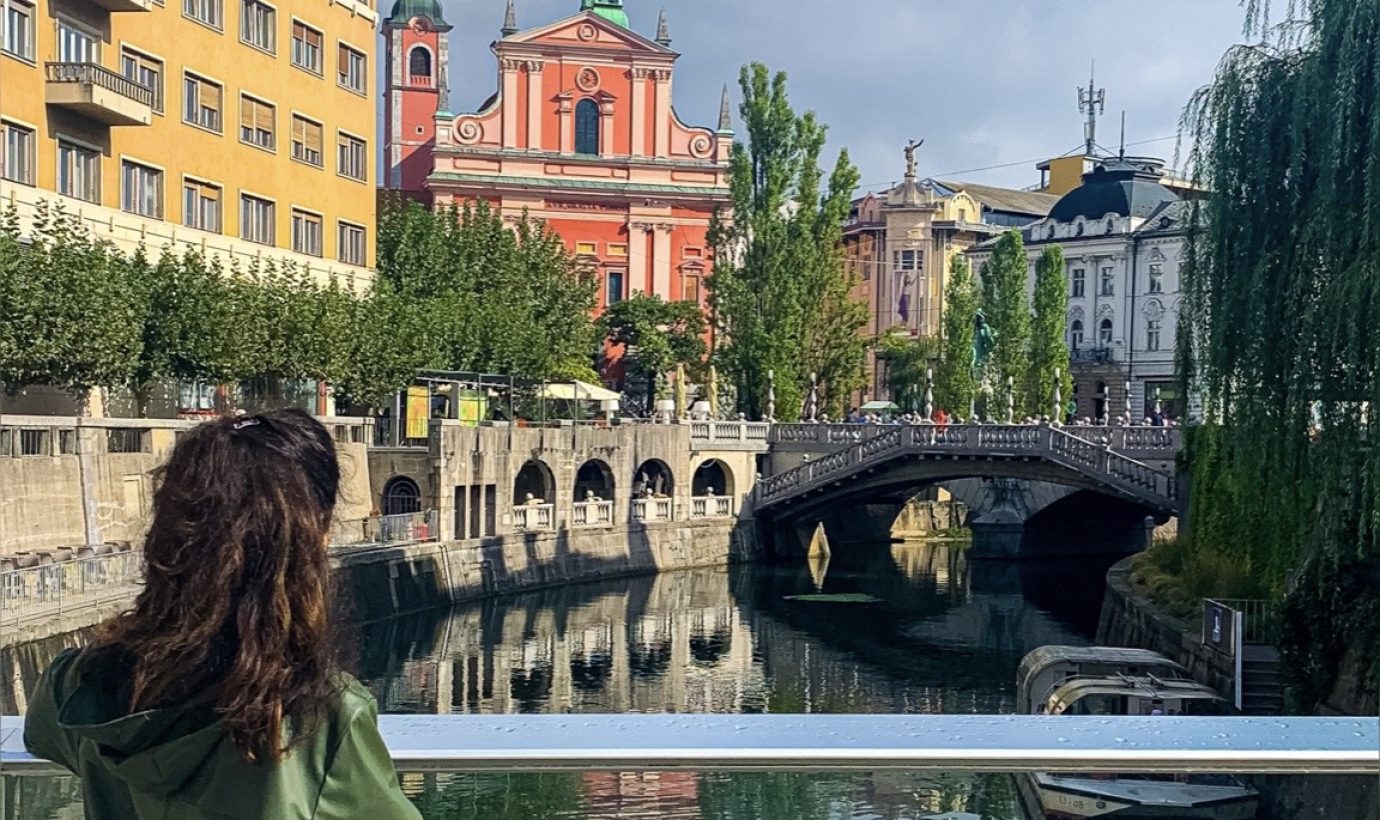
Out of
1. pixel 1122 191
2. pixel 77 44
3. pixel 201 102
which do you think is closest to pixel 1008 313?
pixel 1122 191

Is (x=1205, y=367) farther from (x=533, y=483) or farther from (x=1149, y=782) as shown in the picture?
(x=533, y=483)

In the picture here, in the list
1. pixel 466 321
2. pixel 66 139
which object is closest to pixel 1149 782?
pixel 66 139

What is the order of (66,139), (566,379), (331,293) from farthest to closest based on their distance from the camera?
(566,379), (331,293), (66,139)

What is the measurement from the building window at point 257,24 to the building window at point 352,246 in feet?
14.7

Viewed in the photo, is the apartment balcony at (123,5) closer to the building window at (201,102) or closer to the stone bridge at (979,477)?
the building window at (201,102)

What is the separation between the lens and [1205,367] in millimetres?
10391

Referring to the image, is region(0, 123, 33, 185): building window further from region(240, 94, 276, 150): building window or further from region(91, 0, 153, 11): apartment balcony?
region(240, 94, 276, 150): building window

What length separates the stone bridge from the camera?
22.8m

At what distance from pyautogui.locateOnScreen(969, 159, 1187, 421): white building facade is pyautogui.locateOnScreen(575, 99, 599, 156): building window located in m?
9.68

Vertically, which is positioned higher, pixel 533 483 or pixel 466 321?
pixel 466 321

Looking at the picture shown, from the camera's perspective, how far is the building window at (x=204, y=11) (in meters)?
13.3

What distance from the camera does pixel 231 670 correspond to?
44.3 inches

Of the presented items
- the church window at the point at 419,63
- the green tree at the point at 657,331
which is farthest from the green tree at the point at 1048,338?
the church window at the point at 419,63

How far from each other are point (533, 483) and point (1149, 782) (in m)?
23.1
